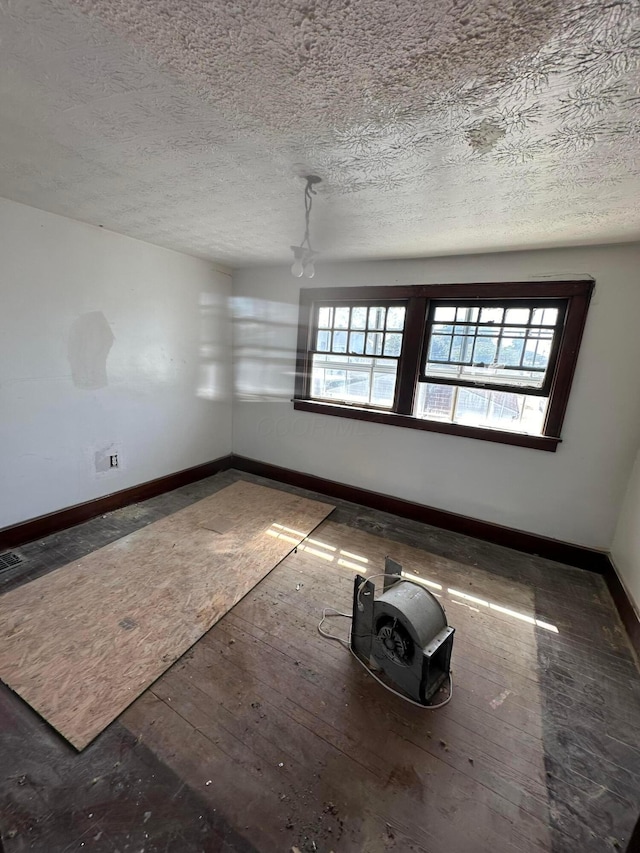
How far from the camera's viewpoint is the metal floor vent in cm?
232

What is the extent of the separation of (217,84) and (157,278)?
2.54 metres

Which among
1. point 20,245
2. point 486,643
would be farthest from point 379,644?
point 20,245

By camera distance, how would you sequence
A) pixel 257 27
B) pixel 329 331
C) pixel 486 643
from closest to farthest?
pixel 257 27 → pixel 486 643 → pixel 329 331

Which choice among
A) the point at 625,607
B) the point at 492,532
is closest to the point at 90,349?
the point at 492,532

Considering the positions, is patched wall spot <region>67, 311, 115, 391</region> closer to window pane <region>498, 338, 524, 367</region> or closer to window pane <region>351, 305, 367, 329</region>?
window pane <region>351, 305, 367, 329</region>

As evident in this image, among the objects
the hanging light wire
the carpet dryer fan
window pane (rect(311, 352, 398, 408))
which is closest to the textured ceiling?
the hanging light wire

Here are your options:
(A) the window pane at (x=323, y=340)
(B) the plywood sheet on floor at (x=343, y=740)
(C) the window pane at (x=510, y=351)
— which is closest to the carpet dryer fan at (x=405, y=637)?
(B) the plywood sheet on floor at (x=343, y=740)

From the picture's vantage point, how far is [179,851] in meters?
1.09

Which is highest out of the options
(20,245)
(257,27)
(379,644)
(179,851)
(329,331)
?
(257,27)

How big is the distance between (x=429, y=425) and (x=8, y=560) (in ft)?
11.4

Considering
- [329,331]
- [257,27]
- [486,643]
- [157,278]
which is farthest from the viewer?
[329,331]

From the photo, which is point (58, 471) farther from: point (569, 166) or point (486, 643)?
Answer: point (569, 166)

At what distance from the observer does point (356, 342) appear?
3482 mm

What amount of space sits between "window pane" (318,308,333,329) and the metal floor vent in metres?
3.22
